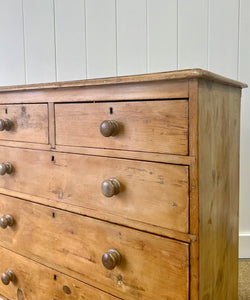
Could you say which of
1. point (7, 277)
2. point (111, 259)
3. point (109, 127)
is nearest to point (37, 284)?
point (7, 277)

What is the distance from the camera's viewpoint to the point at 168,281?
81cm

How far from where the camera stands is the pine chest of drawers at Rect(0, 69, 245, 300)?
768mm

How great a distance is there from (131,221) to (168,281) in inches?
7.2

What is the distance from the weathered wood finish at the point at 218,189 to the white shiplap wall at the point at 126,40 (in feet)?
1.69

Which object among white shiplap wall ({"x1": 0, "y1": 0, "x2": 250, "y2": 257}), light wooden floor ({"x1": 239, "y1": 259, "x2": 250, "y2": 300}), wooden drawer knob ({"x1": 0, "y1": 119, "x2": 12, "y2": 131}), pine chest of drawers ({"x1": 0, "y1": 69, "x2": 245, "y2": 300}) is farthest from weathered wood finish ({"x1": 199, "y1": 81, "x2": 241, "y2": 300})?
wooden drawer knob ({"x1": 0, "y1": 119, "x2": 12, "y2": 131})

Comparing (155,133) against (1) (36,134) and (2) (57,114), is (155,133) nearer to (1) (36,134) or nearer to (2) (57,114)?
(2) (57,114)

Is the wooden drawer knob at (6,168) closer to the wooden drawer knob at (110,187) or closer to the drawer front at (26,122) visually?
the drawer front at (26,122)

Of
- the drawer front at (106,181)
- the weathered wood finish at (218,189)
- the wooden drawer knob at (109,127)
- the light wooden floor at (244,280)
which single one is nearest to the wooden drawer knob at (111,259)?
the drawer front at (106,181)

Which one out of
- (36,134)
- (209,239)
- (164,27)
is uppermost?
(164,27)

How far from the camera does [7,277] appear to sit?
119 cm

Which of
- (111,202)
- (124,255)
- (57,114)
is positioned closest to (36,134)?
(57,114)

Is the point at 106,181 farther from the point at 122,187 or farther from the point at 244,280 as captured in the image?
the point at 244,280

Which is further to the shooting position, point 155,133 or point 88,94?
point 88,94

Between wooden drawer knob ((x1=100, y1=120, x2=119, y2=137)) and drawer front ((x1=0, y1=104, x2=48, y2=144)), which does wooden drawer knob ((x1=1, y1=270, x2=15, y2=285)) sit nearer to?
drawer front ((x1=0, y1=104, x2=48, y2=144))
